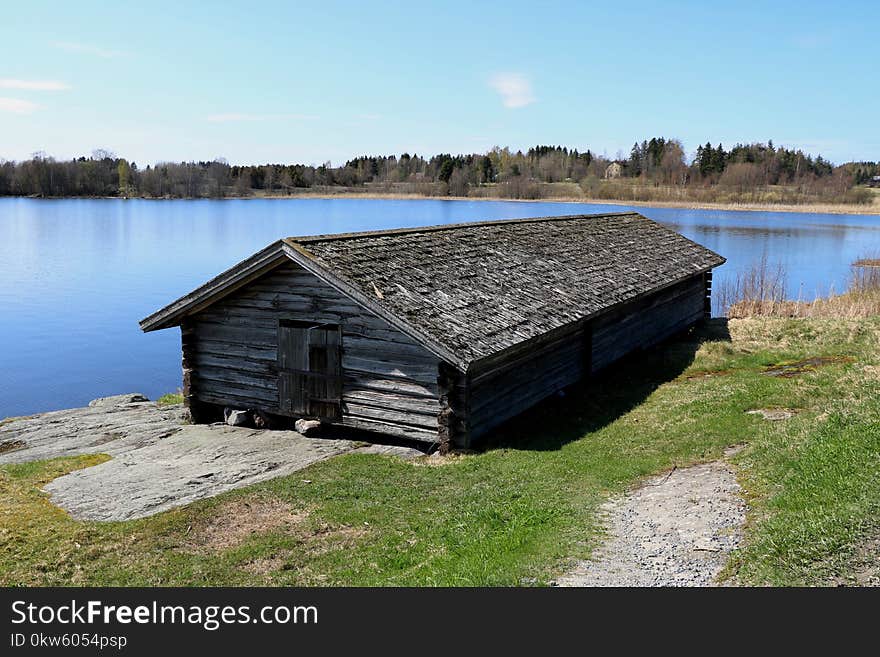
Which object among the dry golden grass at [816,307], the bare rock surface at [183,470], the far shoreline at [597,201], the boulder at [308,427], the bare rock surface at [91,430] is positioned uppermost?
the far shoreline at [597,201]

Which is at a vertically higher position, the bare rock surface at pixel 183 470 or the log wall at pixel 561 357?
the log wall at pixel 561 357

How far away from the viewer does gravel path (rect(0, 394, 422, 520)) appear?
1370 cm

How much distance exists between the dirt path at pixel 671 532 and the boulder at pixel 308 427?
289 inches

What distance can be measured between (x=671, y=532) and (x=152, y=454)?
10.9m

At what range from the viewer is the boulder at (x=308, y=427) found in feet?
56.5

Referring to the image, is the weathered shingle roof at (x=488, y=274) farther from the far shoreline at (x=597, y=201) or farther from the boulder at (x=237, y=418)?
the far shoreline at (x=597, y=201)

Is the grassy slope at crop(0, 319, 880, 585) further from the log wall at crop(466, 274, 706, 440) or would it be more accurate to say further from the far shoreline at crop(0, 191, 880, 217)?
the far shoreline at crop(0, 191, 880, 217)

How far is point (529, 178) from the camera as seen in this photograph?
16250cm

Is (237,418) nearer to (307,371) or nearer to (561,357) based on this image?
(307,371)

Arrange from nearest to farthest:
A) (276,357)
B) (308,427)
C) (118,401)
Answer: (308,427) < (276,357) < (118,401)

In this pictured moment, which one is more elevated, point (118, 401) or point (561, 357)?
point (561, 357)

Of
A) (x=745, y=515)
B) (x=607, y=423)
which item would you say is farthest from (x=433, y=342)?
Answer: (x=745, y=515)

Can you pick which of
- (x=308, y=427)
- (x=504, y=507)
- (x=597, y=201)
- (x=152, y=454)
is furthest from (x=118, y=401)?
(x=597, y=201)

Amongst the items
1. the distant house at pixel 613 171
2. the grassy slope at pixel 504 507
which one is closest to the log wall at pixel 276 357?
the grassy slope at pixel 504 507
